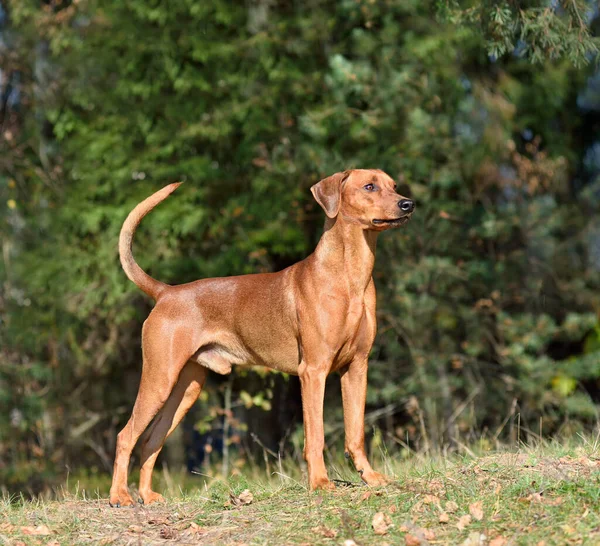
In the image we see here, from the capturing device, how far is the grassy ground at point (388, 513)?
4.02m

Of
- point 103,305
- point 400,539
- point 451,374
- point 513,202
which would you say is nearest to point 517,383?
point 451,374

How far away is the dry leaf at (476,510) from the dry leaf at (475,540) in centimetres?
20

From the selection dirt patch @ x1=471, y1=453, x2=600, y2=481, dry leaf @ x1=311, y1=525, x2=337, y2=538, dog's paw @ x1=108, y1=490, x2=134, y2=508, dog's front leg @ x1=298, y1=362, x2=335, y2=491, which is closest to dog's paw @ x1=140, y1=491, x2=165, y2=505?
dog's paw @ x1=108, y1=490, x2=134, y2=508

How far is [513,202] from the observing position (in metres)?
12.0

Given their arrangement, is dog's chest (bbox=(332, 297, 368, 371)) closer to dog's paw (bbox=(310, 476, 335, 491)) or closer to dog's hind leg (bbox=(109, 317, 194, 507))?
dog's paw (bbox=(310, 476, 335, 491))

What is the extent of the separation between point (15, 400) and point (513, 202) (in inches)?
321

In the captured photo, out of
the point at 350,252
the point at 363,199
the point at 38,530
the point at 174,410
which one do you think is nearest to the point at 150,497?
the point at 174,410

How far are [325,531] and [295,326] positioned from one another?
169cm

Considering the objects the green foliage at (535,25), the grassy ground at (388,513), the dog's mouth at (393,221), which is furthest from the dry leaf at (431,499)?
the green foliage at (535,25)

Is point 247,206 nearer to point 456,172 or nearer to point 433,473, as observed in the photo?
point 456,172

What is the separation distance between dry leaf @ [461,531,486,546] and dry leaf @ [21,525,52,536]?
222cm

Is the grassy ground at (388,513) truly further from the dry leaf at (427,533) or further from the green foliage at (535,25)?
the green foliage at (535,25)

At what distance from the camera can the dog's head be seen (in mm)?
5246

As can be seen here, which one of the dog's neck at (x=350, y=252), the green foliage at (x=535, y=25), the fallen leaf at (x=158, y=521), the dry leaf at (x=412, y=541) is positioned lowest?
the fallen leaf at (x=158, y=521)
